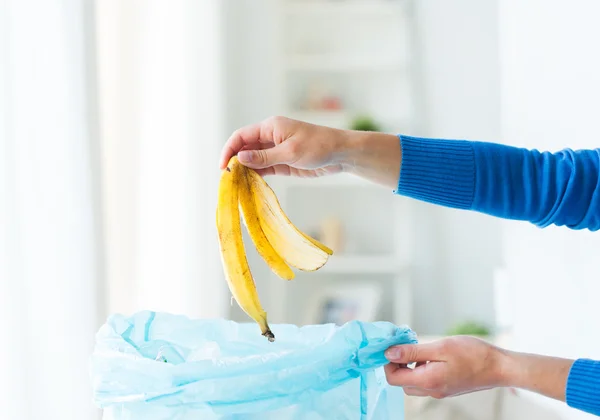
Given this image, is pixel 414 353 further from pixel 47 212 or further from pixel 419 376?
pixel 47 212

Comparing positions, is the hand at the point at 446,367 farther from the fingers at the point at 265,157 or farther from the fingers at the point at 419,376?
the fingers at the point at 265,157

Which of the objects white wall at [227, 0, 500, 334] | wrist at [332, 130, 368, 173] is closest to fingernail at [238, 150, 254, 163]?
wrist at [332, 130, 368, 173]

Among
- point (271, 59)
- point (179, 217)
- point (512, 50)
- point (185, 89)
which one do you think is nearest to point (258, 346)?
point (512, 50)

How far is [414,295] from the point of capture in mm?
3029

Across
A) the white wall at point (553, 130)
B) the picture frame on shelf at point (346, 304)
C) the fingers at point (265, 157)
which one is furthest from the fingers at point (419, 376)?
the picture frame on shelf at point (346, 304)

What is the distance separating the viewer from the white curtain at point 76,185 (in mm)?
1013

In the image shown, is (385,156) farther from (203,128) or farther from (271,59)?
(271,59)

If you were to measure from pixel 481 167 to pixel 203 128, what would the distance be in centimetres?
118

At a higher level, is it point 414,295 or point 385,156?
point 385,156

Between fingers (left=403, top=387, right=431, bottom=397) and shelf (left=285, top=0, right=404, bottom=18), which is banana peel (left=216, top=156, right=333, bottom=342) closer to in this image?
fingers (left=403, top=387, right=431, bottom=397)

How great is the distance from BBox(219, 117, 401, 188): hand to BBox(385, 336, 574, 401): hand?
27 centimetres

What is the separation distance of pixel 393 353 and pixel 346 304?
6.77 ft

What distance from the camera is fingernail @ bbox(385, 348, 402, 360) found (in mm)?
797

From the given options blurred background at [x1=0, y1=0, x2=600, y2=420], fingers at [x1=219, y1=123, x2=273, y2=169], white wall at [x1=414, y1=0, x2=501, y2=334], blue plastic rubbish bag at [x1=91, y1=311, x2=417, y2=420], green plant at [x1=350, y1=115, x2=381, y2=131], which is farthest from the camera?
white wall at [x1=414, y1=0, x2=501, y2=334]
